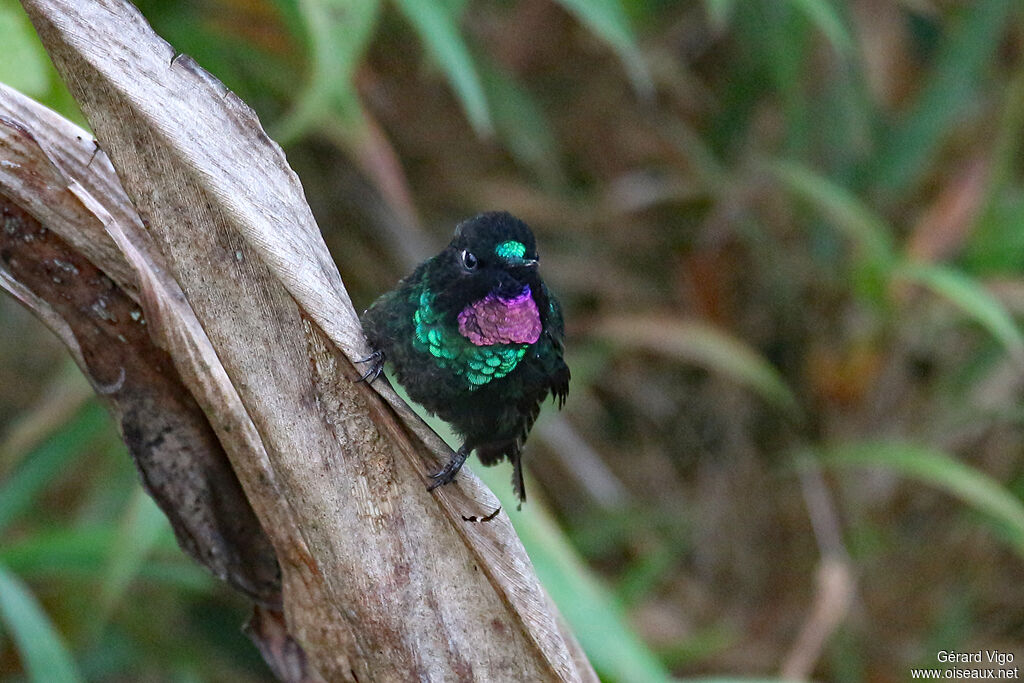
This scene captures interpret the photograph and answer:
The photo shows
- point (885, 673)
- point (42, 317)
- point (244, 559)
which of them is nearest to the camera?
point (42, 317)

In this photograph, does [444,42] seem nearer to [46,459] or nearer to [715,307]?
[46,459]

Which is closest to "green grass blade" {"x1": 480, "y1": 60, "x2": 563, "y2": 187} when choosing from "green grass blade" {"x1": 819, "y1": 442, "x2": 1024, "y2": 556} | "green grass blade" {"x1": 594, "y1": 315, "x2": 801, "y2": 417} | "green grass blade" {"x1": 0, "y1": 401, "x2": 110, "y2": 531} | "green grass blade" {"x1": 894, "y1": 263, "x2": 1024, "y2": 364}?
"green grass blade" {"x1": 594, "y1": 315, "x2": 801, "y2": 417}

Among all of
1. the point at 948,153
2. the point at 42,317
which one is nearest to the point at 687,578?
the point at 948,153

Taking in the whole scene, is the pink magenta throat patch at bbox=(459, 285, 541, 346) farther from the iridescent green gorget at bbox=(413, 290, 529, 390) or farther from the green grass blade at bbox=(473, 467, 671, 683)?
the green grass blade at bbox=(473, 467, 671, 683)

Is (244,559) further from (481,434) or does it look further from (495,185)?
(495,185)

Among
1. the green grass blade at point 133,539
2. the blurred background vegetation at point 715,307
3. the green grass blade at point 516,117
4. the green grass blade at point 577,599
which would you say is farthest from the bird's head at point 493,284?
the green grass blade at point 516,117

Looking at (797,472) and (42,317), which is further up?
(797,472)
